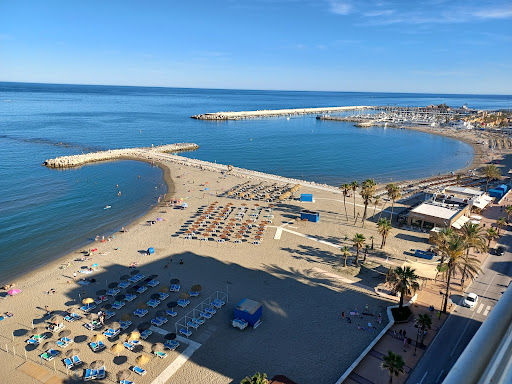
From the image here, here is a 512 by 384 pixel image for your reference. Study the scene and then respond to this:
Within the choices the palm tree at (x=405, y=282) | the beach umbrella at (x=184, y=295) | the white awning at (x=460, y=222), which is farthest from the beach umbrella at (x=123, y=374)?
the white awning at (x=460, y=222)

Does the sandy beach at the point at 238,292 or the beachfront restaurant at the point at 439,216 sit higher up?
the beachfront restaurant at the point at 439,216

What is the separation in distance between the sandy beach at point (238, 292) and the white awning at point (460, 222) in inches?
187

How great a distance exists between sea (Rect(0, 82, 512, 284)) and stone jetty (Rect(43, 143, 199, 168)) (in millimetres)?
3521

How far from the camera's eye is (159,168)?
8500 centimetres

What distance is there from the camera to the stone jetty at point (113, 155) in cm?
8475

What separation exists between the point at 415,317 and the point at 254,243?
20.5 metres

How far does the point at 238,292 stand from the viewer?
106ft

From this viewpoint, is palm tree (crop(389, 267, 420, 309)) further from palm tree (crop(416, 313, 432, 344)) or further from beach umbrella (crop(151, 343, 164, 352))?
beach umbrella (crop(151, 343, 164, 352))

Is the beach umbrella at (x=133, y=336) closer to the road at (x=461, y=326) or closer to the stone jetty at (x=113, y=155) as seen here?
the road at (x=461, y=326)

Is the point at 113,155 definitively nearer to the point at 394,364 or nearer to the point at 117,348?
the point at 117,348

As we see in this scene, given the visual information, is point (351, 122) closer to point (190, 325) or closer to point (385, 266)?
point (385, 266)

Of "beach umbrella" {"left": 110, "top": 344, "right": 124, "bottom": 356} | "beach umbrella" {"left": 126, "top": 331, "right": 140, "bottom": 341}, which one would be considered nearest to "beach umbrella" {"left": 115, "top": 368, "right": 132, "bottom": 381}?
"beach umbrella" {"left": 110, "top": 344, "right": 124, "bottom": 356}

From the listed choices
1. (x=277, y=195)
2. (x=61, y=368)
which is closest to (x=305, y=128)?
(x=277, y=195)

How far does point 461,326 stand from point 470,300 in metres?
3.98
